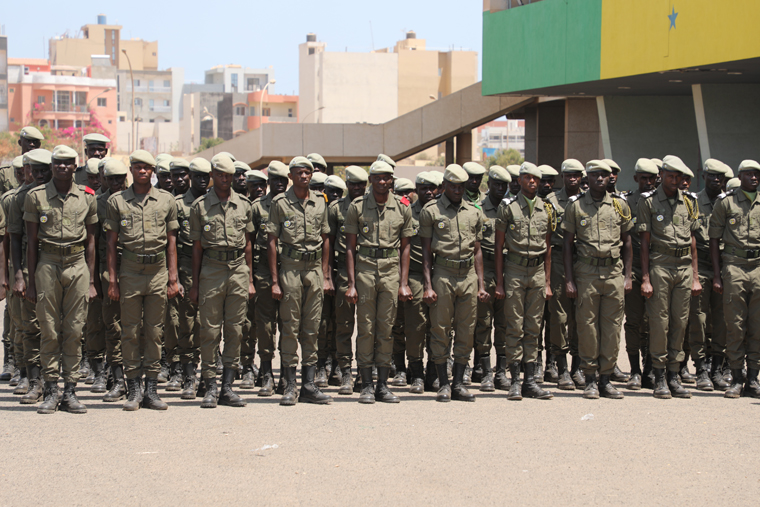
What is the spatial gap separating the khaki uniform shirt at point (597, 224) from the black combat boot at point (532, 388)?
3.66 feet

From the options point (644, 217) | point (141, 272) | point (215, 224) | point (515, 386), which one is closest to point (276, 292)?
point (215, 224)

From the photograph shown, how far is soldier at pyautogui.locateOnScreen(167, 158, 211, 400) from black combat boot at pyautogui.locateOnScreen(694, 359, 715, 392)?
465cm

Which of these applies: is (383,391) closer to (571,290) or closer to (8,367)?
(571,290)

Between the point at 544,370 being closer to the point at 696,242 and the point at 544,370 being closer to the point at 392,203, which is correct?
the point at 696,242

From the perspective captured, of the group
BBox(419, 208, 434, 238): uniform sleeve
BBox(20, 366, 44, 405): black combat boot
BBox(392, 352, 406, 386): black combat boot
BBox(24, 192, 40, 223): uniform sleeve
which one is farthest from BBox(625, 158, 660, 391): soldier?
BBox(20, 366, 44, 405): black combat boot

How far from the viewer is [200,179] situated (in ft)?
25.2

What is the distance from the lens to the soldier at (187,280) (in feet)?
25.1

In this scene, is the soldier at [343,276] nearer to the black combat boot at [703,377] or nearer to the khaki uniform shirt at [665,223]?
the khaki uniform shirt at [665,223]

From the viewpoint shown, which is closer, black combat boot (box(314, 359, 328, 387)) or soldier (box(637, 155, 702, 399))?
soldier (box(637, 155, 702, 399))

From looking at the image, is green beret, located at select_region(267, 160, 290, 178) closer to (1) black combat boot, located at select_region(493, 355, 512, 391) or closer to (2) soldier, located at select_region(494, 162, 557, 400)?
(2) soldier, located at select_region(494, 162, 557, 400)

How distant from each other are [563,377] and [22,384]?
4920mm

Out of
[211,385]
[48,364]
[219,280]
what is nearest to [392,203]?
[219,280]

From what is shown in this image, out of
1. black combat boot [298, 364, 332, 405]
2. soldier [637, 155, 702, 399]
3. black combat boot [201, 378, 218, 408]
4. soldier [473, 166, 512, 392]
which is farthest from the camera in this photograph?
soldier [473, 166, 512, 392]

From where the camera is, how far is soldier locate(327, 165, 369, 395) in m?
7.75
